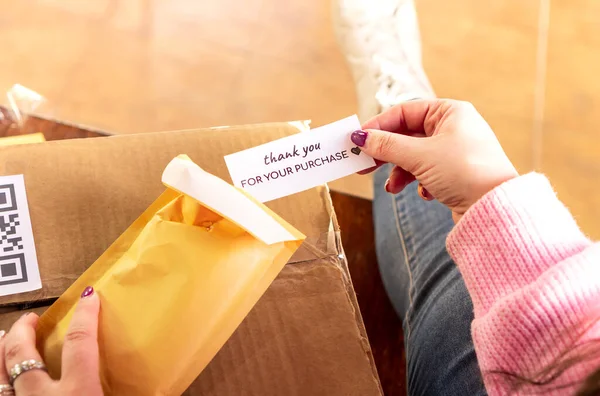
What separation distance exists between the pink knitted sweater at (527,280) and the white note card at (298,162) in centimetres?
13

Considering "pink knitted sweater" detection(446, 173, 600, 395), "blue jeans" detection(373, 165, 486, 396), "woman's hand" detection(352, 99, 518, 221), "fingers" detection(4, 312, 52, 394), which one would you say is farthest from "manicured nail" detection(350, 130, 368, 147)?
"fingers" detection(4, 312, 52, 394)

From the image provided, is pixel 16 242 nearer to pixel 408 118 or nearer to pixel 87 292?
pixel 87 292

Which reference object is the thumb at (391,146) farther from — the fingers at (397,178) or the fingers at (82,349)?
the fingers at (82,349)

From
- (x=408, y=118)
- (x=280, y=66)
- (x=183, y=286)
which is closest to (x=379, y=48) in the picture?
(x=280, y=66)

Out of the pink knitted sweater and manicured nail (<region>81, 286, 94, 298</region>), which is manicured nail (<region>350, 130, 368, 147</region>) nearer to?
the pink knitted sweater

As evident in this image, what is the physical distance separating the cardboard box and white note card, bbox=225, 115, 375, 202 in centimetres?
5

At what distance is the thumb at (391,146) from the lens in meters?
0.50

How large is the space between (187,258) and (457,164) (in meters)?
0.27

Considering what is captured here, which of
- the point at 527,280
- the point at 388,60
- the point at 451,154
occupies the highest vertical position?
the point at 388,60

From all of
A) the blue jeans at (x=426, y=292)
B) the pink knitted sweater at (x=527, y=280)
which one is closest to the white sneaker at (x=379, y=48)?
the blue jeans at (x=426, y=292)

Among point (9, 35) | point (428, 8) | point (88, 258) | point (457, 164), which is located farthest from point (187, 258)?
point (428, 8)

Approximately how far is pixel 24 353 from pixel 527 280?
426mm

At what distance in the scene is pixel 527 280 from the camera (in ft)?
1.43

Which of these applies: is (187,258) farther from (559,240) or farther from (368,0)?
(368,0)
